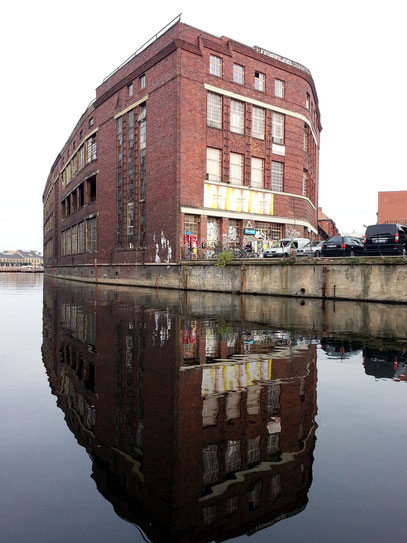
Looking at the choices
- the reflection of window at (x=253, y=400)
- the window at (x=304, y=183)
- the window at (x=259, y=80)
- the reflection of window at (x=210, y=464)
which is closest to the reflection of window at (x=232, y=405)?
the reflection of window at (x=253, y=400)

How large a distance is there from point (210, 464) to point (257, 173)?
33856 mm

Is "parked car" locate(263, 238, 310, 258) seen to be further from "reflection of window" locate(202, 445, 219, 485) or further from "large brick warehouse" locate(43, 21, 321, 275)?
"reflection of window" locate(202, 445, 219, 485)

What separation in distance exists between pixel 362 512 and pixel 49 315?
41.5 ft

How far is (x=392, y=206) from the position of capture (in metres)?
64.2

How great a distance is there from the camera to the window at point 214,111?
32.3m

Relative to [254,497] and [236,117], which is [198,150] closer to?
[236,117]

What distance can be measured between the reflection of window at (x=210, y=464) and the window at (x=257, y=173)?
32807 mm

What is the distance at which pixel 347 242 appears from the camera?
79.7 feet

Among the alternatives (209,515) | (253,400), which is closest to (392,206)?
(253,400)

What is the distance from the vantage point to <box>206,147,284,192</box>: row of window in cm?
3247

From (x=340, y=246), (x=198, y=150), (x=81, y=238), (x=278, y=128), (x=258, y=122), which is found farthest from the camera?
(x=81, y=238)

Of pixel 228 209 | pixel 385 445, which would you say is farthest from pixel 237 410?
pixel 228 209

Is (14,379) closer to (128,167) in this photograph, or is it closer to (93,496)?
(93,496)

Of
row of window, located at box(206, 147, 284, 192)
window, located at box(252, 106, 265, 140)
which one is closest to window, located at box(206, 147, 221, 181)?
row of window, located at box(206, 147, 284, 192)
